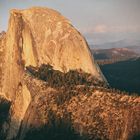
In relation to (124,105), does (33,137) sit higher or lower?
lower

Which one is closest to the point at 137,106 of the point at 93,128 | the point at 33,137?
the point at 93,128

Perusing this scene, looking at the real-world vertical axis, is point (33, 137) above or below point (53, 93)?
below

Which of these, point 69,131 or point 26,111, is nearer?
point 69,131

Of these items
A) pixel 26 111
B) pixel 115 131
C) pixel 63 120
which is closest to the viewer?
pixel 115 131

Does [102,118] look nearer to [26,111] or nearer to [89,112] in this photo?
[89,112]

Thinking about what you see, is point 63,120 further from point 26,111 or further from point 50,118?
point 26,111

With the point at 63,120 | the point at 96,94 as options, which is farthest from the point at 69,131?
the point at 96,94

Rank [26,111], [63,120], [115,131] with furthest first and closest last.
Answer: [26,111] < [63,120] < [115,131]

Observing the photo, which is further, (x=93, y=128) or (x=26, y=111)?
(x=26, y=111)

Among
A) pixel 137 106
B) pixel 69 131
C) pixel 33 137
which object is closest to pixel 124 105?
pixel 137 106
